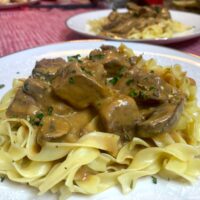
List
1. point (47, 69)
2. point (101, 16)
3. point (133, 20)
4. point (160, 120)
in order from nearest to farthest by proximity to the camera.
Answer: point (160, 120) < point (47, 69) < point (133, 20) < point (101, 16)

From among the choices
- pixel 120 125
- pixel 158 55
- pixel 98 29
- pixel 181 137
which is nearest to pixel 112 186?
pixel 120 125

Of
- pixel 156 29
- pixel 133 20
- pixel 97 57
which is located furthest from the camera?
pixel 133 20

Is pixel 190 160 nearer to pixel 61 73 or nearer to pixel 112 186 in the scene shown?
pixel 112 186

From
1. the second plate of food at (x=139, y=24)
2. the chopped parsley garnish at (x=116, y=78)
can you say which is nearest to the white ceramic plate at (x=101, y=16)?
the second plate of food at (x=139, y=24)

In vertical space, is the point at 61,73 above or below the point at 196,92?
above

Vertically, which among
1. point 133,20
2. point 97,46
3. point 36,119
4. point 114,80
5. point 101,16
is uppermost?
point 114,80

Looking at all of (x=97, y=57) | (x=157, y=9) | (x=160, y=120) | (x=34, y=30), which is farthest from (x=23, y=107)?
(x=157, y=9)

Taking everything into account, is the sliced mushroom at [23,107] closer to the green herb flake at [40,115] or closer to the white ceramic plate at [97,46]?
the green herb flake at [40,115]

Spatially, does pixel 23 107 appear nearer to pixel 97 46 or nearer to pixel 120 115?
pixel 120 115
